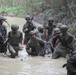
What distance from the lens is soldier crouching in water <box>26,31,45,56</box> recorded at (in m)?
11.4

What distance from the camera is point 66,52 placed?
1127 cm

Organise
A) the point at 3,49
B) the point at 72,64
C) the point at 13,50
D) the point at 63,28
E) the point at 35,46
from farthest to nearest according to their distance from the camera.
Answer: the point at 3,49, the point at 35,46, the point at 13,50, the point at 63,28, the point at 72,64

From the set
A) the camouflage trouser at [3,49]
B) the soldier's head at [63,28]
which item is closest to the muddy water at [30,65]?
the camouflage trouser at [3,49]

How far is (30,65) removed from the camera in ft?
33.1

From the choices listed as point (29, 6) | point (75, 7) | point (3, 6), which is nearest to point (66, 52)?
point (75, 7)

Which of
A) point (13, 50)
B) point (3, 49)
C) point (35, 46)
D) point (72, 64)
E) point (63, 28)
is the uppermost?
point (63, 28)

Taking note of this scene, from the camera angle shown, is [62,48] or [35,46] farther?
[35,46]

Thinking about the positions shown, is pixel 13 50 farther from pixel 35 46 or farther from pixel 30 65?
pixel 30 65

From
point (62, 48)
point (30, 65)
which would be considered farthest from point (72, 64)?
point (62, 48)

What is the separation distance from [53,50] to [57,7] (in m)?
10.0

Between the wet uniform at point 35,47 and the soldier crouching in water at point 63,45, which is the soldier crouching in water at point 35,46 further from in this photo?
the soldier crouching in water at point 63,45

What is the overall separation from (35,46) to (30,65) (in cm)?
148

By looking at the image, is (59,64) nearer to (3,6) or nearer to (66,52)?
(66,52)

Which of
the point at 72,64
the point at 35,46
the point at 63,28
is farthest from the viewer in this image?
the point at 35,46
